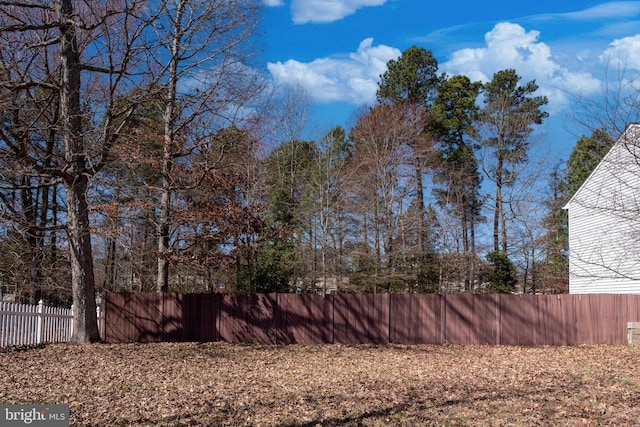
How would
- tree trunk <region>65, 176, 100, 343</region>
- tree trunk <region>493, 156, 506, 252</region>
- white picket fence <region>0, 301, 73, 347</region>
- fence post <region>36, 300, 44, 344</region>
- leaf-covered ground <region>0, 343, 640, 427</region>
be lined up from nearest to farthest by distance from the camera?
leaf-covered ground <region>0, 343, 640, 427</region>
white picket fence <region>0, 301, 73, 347</region>
tree trunk <region>65, 176, 100, 343</region>
fence post <region>36, 300, 44, 344</region>
tree trunk <region>493, 156, 506, 252</region>

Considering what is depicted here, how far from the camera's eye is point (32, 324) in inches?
536

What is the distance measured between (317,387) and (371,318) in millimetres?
8232

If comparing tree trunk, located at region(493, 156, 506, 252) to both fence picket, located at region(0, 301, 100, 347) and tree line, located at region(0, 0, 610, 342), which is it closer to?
tree line, located at region(0, 0, 610, 342)

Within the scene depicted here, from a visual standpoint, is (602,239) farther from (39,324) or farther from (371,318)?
(39,324)

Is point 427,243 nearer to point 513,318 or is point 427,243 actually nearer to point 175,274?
point 513,318

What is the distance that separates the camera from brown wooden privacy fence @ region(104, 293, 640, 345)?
16344 millimetres

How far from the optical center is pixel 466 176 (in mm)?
31656

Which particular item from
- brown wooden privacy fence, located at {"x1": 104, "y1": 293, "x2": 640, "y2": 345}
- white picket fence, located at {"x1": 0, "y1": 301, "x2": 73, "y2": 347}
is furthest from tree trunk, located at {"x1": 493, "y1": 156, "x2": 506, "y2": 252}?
white picket fence, located at {"x1": 0, "y1": 301, "x2": 73, "y2": 347}

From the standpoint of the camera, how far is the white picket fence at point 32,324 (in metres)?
12.6

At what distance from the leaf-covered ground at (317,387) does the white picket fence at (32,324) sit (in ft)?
2.85

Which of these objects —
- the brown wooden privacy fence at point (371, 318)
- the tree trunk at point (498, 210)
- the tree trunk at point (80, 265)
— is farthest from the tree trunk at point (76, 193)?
the tree trunk at point (498, 210)

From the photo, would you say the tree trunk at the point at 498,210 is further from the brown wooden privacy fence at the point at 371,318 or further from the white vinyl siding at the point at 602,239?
the brown wooden privacy fence at the point at 371,318

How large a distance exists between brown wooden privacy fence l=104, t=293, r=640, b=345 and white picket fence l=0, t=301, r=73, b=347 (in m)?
1.40

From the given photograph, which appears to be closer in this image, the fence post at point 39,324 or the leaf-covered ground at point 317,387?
the leaf-covered ground at point 317,387
